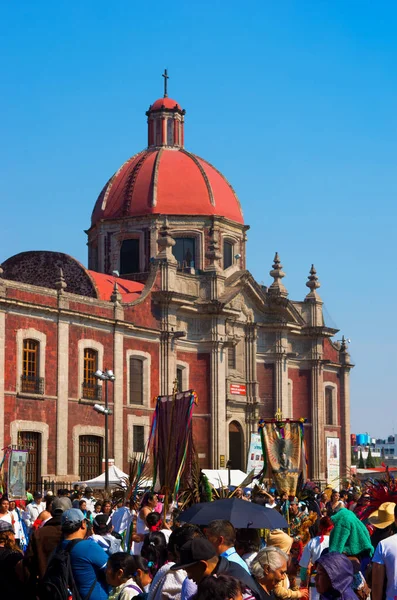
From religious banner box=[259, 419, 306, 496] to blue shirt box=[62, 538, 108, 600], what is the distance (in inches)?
734

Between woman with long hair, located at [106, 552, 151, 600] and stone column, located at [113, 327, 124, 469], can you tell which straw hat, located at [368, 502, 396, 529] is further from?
stone column, located at [113, 327, 124, 469]

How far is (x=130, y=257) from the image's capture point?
162ft

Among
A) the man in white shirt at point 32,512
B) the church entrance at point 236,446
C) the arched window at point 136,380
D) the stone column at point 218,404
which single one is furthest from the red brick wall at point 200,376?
the man in white shirt at point 32,512

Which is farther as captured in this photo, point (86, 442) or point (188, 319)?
point (188, 319)

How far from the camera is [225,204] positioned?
51125 mm

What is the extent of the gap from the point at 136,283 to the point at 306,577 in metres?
35.9

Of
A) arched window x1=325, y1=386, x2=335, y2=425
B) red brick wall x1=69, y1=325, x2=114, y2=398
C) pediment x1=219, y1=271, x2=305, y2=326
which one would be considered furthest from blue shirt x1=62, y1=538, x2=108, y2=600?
arched window x1=325, y1=386, x2=335, y2=425

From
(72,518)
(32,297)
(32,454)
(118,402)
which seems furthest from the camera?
(118,402)

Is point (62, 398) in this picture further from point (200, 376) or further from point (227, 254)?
point (227, 254)

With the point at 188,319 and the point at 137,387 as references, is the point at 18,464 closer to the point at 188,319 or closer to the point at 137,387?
the point at 137,387

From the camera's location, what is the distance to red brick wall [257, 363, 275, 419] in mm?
50888

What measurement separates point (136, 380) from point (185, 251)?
8.05 metres

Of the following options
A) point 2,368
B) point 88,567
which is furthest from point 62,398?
point 88,567

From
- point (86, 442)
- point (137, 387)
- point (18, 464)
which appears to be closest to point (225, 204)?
point (137, 387)
